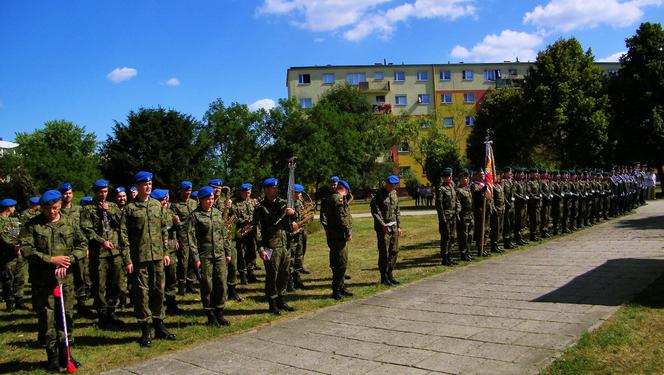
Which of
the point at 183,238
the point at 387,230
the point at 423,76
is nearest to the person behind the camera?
the point at 183,238

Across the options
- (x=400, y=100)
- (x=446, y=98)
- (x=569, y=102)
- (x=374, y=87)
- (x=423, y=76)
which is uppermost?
(x=423, y=76)

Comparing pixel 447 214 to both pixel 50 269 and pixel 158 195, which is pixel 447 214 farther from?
pixel 50 269

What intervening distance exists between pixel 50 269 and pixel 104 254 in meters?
2.39

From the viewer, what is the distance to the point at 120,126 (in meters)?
22.6

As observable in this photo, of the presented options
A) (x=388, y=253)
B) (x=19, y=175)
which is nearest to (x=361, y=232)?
(x=388, y=253)

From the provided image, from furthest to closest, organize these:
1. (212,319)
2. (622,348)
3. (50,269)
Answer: (212,319) < (50,269) < (622,348)

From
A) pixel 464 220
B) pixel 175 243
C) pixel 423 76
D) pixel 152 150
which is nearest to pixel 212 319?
pixel 175 243

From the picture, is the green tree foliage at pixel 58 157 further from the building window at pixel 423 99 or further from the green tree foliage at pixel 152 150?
the building window at pixel 423 99

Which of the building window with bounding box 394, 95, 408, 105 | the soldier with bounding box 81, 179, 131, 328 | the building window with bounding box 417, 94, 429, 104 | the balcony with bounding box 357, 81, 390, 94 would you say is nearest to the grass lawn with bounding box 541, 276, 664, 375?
the soldier with bounding box 81, 179, 131, 328

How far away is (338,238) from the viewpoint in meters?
8.60

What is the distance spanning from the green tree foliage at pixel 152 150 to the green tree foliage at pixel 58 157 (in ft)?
80.7

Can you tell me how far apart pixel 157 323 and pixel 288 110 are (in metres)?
45.2

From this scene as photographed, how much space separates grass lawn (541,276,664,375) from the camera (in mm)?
4645

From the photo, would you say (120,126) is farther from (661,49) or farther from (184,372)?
(661,49)
